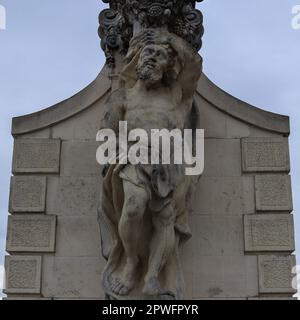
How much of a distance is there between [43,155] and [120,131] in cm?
121

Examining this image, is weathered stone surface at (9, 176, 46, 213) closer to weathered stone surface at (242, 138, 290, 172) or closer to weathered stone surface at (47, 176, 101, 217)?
weathered stone surface at (47, 176, 101, 217)

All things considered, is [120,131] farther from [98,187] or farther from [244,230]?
[244,230]

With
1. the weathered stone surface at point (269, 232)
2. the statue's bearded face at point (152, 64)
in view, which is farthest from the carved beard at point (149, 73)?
the weathered stone surface at point (269, 232)

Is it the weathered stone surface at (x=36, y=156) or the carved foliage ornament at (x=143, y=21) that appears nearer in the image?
the carved foliage ornament at (x=143, y=21)

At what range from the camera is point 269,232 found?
750cm

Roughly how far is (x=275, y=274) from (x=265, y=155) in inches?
51.4

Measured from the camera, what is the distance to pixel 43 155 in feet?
25.9

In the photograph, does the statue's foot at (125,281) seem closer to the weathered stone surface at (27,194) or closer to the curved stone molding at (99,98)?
the weathered stone surface at (27,194)

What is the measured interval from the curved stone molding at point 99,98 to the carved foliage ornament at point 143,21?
37 centimetres

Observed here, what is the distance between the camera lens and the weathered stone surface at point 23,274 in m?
7.38

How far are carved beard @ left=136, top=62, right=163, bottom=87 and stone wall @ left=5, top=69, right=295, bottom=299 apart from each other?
1035mm

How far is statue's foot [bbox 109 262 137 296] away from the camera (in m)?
6.82

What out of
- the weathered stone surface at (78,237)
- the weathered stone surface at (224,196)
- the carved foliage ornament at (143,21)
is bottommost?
the weathered stone surface at (78,237)

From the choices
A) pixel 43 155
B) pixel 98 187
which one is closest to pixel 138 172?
pixel 98 187
